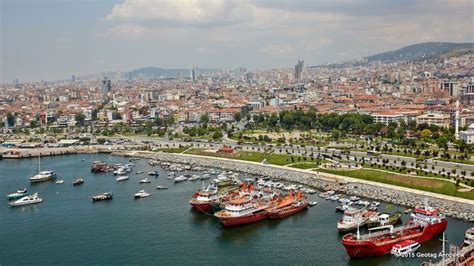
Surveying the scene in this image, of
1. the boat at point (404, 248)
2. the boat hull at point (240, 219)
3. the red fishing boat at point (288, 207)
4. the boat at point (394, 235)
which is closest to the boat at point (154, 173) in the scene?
the red fishing boat at point (288, 207)

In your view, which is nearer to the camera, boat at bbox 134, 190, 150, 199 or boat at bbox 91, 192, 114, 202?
boat at bbox 91, 192, 114, 202

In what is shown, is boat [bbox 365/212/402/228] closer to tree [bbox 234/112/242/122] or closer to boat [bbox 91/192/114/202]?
boat [bbox 91/192/114/202]

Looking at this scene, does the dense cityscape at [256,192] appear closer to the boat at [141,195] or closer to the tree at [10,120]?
the boat at [141,195]

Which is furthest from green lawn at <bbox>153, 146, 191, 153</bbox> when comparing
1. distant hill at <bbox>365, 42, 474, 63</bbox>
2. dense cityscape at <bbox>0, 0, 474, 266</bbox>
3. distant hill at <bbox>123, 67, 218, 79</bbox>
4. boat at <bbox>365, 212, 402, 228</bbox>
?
distant hill at <bbox>123, 67, 218, 79</bbox>

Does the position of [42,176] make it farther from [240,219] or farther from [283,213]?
[283,213]

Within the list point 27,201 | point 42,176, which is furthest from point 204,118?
point 27,201

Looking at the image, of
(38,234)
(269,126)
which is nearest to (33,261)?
(38,234)

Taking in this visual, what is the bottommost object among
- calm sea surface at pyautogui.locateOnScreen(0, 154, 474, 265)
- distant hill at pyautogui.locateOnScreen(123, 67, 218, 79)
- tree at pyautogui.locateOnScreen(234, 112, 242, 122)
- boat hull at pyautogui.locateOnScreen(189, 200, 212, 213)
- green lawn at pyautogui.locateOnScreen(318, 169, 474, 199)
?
calm sea surface at pyautogui.locateOnScreen(0, 154, 474, 265)
